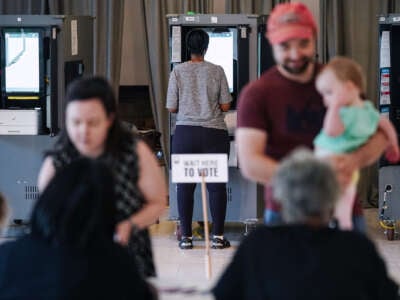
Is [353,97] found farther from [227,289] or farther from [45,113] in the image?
[45,113]

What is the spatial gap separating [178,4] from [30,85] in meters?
1.74

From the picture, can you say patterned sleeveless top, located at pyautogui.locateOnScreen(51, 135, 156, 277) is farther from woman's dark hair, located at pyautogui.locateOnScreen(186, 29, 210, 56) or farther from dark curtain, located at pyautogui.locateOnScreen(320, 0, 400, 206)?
dark curtain, located at pyautogui.locateOnScreen(320, 0, 400, 206)

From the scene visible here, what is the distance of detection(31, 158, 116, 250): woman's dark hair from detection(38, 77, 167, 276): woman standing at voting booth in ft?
1.36

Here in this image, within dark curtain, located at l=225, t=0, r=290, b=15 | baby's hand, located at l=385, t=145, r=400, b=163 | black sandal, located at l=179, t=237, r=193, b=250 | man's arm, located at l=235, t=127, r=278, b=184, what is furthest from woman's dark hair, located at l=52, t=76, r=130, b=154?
dark curtain, located at l=225, t=0, r=290, b=15

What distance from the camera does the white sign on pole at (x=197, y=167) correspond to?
4.68 metres

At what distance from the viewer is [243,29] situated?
6.15 metres

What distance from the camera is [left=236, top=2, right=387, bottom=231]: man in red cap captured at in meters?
2.93

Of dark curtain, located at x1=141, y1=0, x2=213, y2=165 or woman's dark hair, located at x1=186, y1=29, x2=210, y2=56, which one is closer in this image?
woman's dark hair, located at x1=186, y1=29, x2=210, y2=56

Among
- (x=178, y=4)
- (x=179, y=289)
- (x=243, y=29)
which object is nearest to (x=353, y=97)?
(x=179, y=289)

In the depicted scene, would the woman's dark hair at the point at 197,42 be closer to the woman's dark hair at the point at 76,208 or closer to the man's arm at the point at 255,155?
the man's arm at the point at 255,155

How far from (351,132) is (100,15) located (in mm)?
4870

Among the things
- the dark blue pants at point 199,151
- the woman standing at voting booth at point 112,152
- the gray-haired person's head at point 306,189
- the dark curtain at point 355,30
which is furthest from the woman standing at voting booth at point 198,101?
the gray-haired person's head at point 306,189

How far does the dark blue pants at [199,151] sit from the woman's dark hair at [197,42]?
503 mm

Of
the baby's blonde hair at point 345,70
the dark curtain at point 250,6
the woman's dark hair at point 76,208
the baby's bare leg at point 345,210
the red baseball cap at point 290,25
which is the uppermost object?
the dark curtain at point 250,6
